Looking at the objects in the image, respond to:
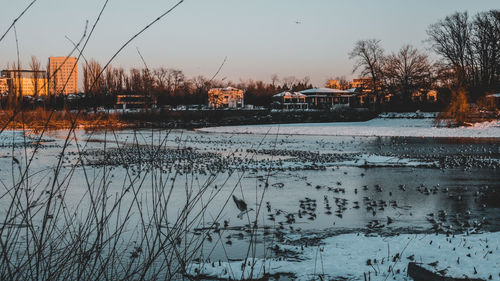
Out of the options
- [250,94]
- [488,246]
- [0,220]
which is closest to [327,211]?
[488,246]

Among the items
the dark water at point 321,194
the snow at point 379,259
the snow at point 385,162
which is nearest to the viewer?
the snow at point 379,259

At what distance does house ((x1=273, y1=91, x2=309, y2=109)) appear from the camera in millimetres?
86500

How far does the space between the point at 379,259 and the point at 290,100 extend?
85.7 m

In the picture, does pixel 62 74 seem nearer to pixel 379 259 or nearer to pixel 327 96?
pixel 379 259

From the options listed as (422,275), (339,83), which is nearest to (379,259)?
(422,275)

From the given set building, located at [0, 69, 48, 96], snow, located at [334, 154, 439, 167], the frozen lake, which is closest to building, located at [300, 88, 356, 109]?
snow, located at [334, 154, 439, 167]

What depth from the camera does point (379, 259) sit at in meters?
6.43

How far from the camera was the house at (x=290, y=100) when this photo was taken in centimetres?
8650

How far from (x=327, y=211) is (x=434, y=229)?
2183mm

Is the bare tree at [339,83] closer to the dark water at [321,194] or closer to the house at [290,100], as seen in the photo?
the house at [290,100]

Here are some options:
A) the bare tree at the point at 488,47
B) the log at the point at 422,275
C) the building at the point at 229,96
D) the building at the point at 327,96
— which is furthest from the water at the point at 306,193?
the building at the point at 229,96

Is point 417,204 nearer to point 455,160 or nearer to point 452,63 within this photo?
point 455,160

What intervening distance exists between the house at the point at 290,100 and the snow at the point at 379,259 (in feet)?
253

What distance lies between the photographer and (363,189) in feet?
41.8
